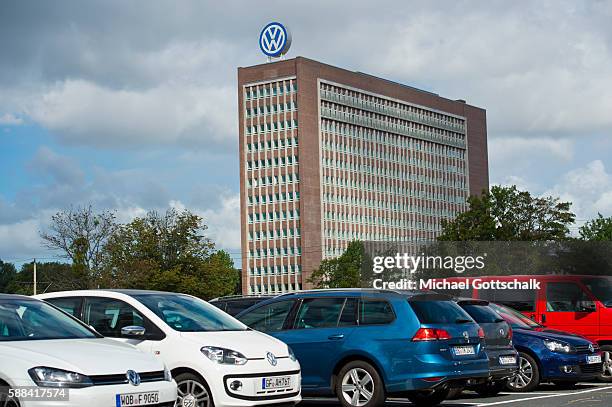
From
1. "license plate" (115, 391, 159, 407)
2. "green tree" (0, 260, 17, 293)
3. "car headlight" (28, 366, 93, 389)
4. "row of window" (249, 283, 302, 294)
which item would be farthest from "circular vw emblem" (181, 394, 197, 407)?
"green tree" (0, 260, 17, 293)

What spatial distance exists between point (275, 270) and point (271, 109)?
21426mm

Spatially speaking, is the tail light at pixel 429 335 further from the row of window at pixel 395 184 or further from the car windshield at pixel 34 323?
the row of window at pixel 395 184

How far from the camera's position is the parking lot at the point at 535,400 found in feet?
Answer: 51.1

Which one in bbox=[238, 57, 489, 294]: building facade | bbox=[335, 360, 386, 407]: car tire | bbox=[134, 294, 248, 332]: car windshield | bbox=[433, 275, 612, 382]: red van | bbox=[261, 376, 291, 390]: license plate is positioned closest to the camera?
bbox=[261, 376, 291, 390]: license plate

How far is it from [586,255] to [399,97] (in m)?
87.3

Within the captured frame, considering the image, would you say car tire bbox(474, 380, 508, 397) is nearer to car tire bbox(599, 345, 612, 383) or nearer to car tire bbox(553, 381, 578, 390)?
car tire bbox(553, 381, 578, 390)

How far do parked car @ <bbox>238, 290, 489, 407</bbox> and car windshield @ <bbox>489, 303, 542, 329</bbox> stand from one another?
16.4ft

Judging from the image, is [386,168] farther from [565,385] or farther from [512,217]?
[565,385]

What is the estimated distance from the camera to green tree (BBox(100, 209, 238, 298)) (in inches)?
2867

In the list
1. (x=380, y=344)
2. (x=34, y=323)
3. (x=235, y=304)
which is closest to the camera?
(x=34, y=323)

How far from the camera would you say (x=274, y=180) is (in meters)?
138

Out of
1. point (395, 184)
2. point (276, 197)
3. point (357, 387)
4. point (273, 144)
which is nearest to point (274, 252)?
point (276, 197)

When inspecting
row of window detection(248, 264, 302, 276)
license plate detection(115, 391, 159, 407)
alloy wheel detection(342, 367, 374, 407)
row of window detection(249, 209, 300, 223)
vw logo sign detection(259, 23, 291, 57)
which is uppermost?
vw logo sign detection(259, 23, 291, 57)

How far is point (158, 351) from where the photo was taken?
11875 millimetres
